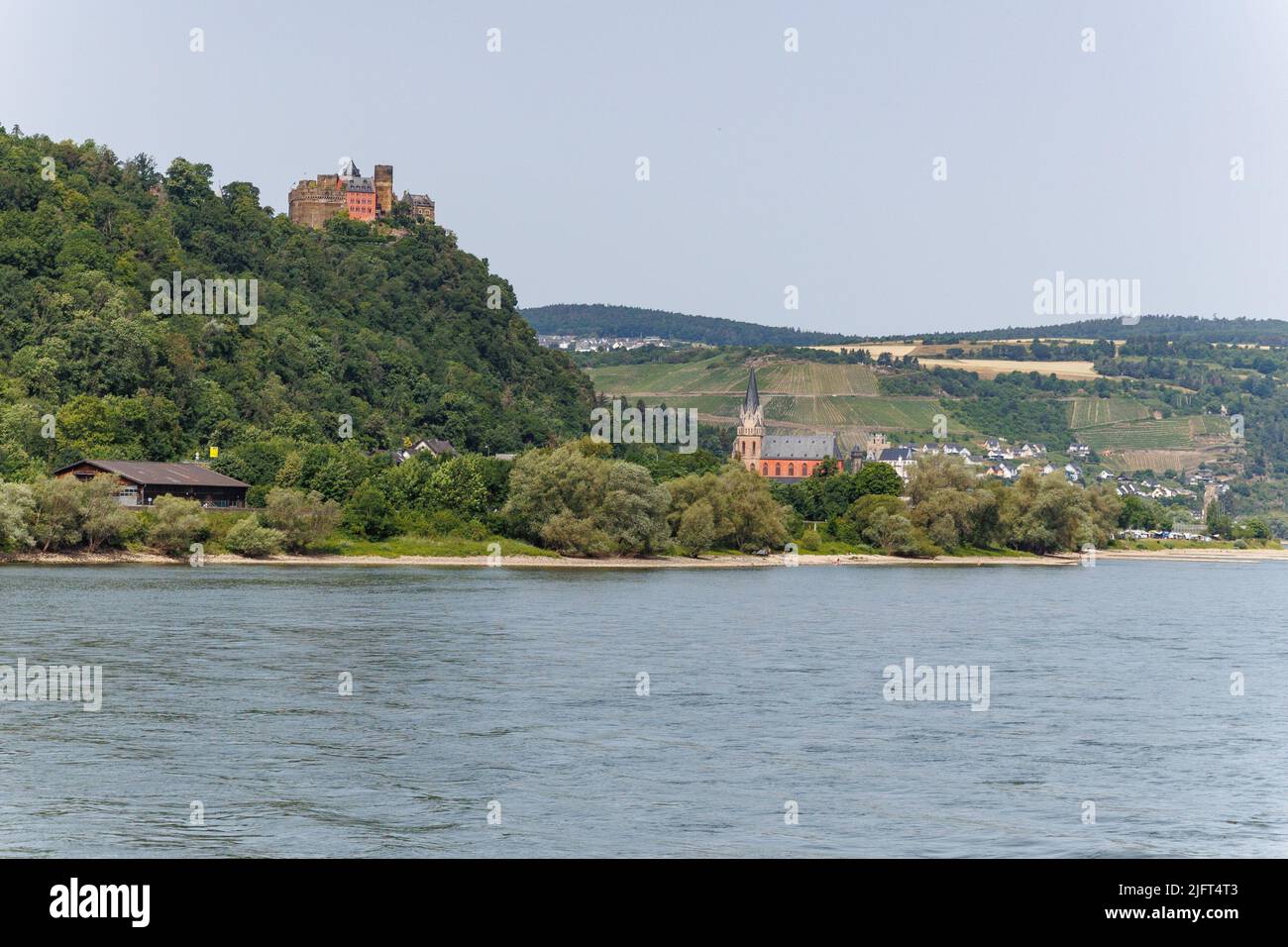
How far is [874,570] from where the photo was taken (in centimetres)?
10019

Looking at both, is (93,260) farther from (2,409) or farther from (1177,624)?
(1177,624)

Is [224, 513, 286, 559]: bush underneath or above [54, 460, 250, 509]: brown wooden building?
underneath

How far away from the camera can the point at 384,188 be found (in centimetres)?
18762

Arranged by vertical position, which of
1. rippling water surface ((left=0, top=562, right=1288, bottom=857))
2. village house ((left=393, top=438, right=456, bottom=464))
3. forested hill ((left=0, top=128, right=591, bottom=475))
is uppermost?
forested hill ((left=0, top=128, right=591, bottom=475))

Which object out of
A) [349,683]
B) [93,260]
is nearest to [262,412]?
[93,260]

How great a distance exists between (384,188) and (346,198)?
4.69 metres

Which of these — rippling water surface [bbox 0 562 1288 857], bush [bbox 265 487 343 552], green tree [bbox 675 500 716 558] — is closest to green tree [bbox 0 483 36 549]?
bush [bbox 265 487 343 552]

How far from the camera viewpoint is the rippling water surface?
2225 centimetres

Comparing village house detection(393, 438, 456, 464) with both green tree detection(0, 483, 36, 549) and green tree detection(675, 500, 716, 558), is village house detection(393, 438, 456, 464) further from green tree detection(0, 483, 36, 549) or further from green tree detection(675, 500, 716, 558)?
green tree detection(0, 483, 36, 549)

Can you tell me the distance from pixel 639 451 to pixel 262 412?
34.2 metres

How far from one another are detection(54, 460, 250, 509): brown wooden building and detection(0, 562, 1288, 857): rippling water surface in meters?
27.9

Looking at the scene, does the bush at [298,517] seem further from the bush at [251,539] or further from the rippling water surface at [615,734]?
the rippling water surface at [615,734]
